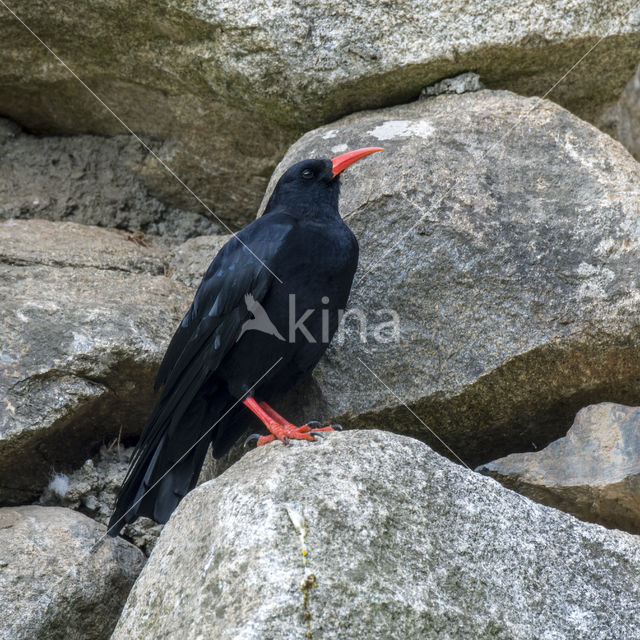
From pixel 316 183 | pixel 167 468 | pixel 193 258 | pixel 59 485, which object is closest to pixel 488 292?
pixel 316 183

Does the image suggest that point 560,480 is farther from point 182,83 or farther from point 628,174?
point 182,83

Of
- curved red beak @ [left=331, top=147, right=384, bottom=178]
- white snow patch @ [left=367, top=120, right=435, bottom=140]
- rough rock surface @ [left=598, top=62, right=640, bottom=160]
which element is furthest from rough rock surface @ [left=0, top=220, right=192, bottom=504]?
rough rock surface @ [left=598, top=62, right=640, bottom=160]

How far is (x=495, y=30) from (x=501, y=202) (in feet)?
3.97

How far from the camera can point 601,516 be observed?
12.6 feet

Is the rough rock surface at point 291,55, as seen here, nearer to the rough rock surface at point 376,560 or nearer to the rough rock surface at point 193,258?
the rough rock surface at point 193,258

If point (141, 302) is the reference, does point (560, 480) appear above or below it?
below

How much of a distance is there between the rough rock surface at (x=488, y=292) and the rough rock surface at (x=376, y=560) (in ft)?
3.00

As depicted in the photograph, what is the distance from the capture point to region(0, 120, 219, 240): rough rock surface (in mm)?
5691

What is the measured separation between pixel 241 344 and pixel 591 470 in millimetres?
1737

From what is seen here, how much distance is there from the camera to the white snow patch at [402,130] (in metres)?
4.88

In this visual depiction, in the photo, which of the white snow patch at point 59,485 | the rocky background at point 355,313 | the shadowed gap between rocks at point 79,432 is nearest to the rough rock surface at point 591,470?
the rocky background at point 355,313

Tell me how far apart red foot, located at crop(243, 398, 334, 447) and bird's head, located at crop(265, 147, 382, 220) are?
1043 mm

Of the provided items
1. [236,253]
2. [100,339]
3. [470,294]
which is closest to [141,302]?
[100,339]

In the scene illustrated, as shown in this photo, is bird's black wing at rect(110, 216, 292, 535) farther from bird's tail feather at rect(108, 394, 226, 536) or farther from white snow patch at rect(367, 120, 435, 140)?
white snow patch at rect(367, 120, 435, 140)
